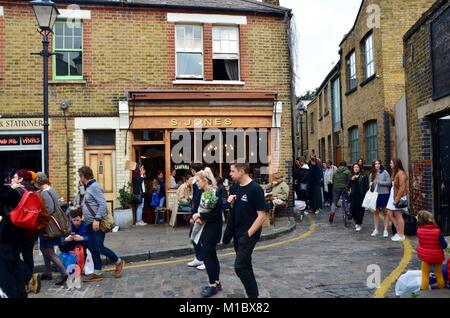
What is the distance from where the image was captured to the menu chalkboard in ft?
27.5

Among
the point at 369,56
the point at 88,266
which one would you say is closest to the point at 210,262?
the point at 88,266

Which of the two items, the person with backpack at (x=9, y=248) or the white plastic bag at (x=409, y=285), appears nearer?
the person with backpack at (x=9, y=248)

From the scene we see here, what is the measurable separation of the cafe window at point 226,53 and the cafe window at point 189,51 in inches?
18.7

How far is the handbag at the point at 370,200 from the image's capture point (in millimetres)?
9664

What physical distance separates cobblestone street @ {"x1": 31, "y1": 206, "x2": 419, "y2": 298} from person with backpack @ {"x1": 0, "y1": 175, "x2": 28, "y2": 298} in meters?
0.92

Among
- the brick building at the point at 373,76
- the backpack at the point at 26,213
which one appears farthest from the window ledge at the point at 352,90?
the backpack at the point at 26,213

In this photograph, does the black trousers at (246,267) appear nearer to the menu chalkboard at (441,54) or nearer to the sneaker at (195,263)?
the sneaker at (195,263)

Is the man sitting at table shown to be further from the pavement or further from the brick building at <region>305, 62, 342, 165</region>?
the brick building at <region>305, 62, 342, 165</region>

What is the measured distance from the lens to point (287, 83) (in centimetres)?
1300

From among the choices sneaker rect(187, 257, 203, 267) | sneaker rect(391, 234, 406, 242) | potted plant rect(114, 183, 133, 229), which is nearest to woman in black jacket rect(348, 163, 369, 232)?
sneaker rect(391, 234, 406, 242)

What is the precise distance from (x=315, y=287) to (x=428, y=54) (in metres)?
6.43

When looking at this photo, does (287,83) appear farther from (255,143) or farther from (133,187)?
(133,187)

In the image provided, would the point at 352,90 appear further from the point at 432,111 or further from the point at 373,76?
the point at 432,111

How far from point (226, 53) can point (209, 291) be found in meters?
8.89
